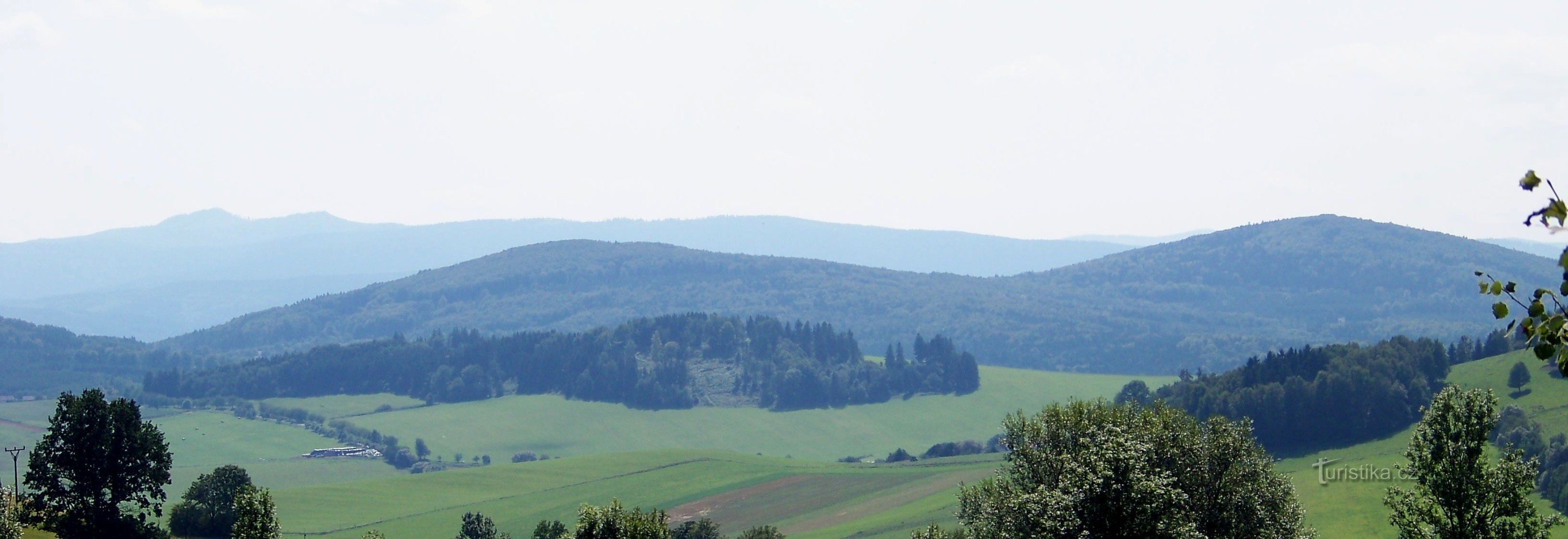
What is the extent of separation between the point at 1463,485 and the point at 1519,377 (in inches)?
5051

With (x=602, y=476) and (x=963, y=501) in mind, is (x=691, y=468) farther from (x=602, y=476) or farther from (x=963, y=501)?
(x=963, y=501)

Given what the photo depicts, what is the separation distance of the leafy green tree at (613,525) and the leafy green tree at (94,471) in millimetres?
37191

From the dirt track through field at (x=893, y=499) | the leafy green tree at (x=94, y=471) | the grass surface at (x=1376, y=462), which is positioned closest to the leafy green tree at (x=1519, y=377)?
the grass surface at (x=1376, y=462)

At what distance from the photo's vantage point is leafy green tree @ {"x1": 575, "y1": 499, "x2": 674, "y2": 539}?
46.3 metres

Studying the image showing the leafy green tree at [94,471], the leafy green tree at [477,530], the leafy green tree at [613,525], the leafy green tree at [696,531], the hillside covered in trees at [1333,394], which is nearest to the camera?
the leafy green tree at [613,525]

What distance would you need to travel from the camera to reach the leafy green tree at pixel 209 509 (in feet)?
296

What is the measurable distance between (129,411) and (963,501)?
53.0 m

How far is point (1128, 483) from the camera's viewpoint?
35438 mm

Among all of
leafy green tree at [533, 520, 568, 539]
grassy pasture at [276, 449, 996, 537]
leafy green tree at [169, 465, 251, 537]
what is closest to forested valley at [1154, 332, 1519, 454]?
grassy pasture at [276, 449, 996, 537]

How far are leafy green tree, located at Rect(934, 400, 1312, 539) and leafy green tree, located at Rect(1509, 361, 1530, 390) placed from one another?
379ft

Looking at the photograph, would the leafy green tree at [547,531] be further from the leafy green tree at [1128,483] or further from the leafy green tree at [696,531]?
the leafy green tree at [1128,483]

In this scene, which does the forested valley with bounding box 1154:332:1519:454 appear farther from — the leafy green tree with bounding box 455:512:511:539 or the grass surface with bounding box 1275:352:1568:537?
the leafy green tree with bounding box 455:512:511:539

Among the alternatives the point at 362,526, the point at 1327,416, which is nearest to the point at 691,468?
the point at 362,526

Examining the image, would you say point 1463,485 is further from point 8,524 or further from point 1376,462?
point 1376,462
